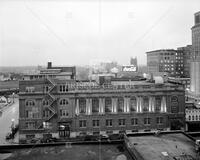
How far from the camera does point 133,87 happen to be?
34.8 metres

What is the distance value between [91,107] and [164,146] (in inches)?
782

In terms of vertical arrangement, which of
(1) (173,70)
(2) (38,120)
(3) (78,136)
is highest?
(1) (173,70)

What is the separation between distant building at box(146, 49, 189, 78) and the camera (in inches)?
4218

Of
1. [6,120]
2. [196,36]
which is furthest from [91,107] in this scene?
[196,36]

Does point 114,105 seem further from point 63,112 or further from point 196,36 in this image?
point 196,36

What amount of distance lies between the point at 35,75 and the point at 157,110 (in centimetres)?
2038

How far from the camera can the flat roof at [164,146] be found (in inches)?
518

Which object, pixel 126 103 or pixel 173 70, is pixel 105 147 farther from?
pixel 173 70

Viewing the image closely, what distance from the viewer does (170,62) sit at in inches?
4245

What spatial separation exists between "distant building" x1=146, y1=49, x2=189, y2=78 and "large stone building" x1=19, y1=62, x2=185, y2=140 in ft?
242

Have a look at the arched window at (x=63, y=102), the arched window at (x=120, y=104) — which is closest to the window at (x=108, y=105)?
the arched window at (x=120, y=104)

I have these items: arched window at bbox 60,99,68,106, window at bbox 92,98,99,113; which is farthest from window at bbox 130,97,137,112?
arched window at bbox 60,99,68,106

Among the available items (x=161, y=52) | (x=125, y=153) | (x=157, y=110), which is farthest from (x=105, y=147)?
(x=161, y=52)

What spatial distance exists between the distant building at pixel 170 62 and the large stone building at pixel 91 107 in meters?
73.7
